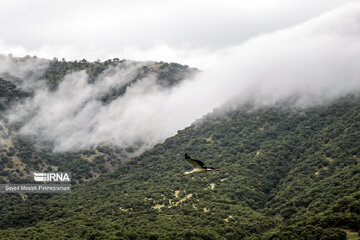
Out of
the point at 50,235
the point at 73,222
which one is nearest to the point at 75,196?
the point at 73,222

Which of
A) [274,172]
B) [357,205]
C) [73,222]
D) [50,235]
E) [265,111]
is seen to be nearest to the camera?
[357,205]

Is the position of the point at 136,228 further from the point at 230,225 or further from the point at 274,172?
the point at 274,172

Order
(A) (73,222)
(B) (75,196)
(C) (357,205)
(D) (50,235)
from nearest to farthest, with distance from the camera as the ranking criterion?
(C) (357,205)
(D) (50,235)
(A) (73,222)
(B) (75,196)

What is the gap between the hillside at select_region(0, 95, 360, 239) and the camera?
97750 mm

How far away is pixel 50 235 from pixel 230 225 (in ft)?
145

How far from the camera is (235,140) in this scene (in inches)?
6870

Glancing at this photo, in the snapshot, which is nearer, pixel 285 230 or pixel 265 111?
pixel 285 230

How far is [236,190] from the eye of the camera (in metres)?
130

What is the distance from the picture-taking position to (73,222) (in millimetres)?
115062

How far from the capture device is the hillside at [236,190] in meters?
97.8

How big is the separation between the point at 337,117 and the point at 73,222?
107 metres

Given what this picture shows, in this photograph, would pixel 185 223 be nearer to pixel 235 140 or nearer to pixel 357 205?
pixel 357 205

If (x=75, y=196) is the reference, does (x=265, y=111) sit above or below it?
above

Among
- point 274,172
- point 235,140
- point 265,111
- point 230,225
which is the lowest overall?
point 230,225
